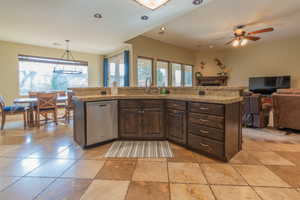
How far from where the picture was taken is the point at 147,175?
182cm

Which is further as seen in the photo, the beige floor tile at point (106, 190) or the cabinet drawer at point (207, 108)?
the cabinet drawer at point (207, 108)

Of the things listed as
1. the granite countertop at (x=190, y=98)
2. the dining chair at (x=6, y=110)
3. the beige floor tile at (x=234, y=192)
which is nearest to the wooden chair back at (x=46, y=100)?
the dining chair at (x=6, y=110)

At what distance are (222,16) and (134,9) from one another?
7.98 ft

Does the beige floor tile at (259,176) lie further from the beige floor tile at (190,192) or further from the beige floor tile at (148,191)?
the beige floor tile at (148,191)

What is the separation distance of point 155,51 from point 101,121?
14.0 feet

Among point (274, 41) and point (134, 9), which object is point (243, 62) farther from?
point (134, 9)

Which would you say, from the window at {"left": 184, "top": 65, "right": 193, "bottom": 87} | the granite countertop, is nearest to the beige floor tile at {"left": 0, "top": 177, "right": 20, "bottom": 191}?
the granite countertop

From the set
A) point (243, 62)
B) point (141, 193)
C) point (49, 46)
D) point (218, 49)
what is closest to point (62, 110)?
point (49, 46)

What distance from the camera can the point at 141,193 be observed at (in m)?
1.51

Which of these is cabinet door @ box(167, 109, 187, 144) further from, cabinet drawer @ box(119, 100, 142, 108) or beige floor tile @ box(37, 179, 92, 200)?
beige floor tile @ box(37, 179, 92, 200)

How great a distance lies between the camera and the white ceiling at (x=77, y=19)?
9.79 ft

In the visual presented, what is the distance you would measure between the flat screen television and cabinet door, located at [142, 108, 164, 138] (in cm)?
619

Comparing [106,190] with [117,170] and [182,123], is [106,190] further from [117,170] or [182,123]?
[182,123]

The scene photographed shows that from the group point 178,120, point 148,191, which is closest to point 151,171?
point 148,191
